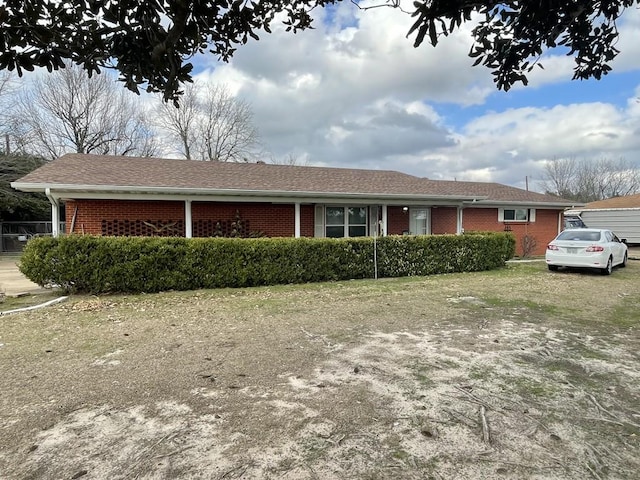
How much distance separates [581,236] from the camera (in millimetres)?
12820

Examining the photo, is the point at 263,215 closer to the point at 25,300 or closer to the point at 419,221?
the point at 419,221

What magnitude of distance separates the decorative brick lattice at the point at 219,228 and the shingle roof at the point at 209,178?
55.3 inches

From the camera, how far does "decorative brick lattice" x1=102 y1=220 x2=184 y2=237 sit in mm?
12164

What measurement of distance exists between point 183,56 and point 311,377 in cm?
324

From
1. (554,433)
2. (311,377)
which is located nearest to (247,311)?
(311,377)

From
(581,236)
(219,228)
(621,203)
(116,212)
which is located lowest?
(581,236)

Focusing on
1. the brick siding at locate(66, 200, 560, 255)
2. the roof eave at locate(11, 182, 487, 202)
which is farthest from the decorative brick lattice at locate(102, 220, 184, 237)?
the roof eave at locate(11, 182, 487, 202)

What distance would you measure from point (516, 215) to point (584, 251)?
736 centimetres

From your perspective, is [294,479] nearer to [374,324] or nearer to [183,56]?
[183,56]

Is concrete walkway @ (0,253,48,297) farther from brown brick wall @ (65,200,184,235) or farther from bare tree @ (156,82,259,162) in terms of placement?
bare tree @ (156,82,259,162)

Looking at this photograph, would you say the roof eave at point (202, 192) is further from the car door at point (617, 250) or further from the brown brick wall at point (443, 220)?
the car door at point (617, 250)

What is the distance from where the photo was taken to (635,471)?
252 centimetres

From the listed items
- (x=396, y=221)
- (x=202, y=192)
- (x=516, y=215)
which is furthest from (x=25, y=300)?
(x=516, y=215)

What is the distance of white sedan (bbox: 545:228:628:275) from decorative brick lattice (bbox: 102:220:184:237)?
39.2 ft
